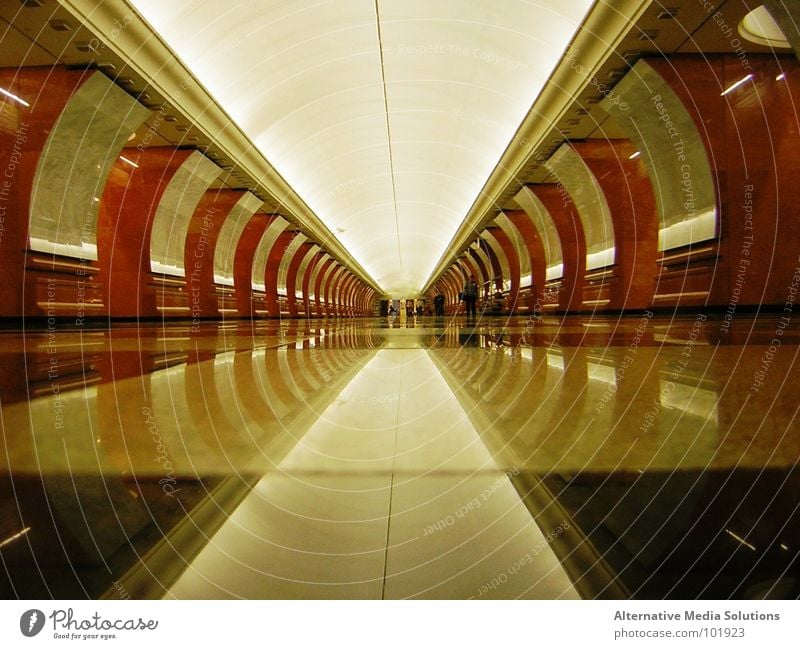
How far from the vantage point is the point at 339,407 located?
166 cm

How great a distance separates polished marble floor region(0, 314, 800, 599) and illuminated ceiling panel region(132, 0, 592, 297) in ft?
19.4

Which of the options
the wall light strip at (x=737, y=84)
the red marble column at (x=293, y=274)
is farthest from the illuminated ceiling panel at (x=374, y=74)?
the red marble column at (x=293, y=274)

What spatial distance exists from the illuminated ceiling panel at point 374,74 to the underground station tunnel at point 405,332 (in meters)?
0.06

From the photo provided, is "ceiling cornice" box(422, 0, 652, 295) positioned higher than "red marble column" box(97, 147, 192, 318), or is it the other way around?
"ceiling cornice" box(422, 0, 652, 295)

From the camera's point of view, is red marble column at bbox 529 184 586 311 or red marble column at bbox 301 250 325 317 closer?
red marble column at bbox 529 184 586 311

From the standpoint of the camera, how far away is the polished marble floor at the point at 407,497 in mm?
606

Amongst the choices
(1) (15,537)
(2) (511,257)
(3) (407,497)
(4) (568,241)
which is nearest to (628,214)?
(4) (568,241)

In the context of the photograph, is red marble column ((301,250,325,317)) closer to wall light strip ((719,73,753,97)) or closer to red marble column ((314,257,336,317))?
red marble column ((314,257,336,317))

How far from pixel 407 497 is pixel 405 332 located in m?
8.77

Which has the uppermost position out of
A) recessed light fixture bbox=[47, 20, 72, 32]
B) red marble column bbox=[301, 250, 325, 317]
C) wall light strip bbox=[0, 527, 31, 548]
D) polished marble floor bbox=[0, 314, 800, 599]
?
recessed light fixture bbox=[47, 20, 72, 32]

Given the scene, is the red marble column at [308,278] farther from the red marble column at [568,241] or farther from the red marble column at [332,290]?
the red marble column at [568,241]

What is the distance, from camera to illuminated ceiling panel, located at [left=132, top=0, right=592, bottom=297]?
607cm

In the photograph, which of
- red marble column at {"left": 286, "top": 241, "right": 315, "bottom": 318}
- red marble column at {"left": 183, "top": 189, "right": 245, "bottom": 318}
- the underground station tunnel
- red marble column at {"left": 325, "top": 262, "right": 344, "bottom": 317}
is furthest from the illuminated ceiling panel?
red marble column at {"left": 325, "top": 262, "right": 344, "bottom": 317}
